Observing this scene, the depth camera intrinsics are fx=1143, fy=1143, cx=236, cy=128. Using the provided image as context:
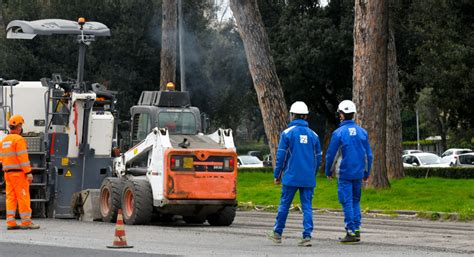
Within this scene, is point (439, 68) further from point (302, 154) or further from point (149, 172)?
point (302, 154)

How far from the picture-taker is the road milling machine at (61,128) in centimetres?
2380

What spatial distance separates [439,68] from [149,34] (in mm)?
20654

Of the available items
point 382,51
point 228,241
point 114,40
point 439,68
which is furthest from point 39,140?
point 114,40

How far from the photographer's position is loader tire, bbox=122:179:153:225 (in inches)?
823

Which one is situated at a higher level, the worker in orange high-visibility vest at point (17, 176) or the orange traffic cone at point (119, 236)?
the worker in orange high-visibility vest at point (17, 176)

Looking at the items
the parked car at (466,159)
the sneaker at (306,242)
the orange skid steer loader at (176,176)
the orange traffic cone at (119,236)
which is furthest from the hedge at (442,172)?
the orange traffic cone at (119,236)

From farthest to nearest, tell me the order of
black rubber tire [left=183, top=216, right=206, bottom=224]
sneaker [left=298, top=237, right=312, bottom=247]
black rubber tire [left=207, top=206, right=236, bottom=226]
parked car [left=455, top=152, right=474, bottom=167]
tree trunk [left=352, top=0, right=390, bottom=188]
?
parked car [left=455, top=152, right=474, bottom=167], tree trunk [left=352, top=0, right=390, bottom=188], black rubber tire [left=183, top=216, right=206, bottom=224], black rubber tire [left=207, top=206, right=236, bottom=226], sneaker [left=298, top=237, right=312, bottom=247]

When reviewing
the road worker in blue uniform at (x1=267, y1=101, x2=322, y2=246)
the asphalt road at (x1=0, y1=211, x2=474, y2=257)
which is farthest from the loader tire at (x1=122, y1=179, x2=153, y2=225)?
the road worker in blue uniform at (x1=267, y1=101, x2=322, y2=246)

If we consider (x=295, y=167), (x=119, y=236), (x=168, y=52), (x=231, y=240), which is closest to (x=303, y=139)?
(x=295, y=167)

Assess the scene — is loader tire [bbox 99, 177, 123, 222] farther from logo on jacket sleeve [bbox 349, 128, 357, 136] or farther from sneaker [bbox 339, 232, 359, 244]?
logo on jacket sleeve [bbox 349, 128, 357, 136]

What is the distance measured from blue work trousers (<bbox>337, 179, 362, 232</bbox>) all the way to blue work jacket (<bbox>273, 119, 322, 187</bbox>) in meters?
0.43

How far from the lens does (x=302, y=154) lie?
16156 mm

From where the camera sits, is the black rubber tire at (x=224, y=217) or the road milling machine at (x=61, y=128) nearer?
the black rubber tire at (x=224, y=217)

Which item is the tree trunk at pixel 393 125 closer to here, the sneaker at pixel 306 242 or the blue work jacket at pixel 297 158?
the blue work jacket at pixel 297 158
